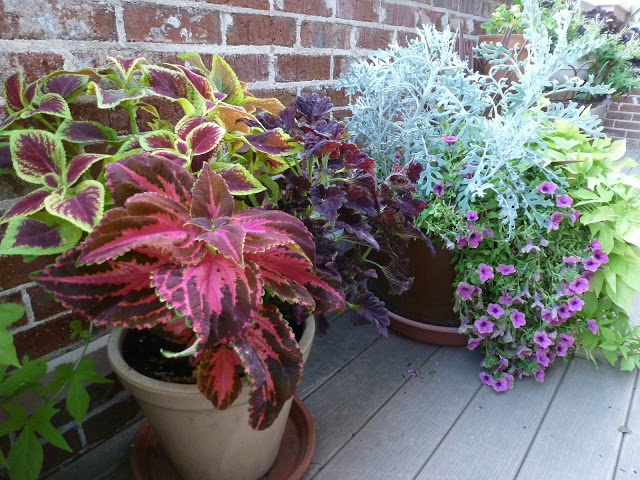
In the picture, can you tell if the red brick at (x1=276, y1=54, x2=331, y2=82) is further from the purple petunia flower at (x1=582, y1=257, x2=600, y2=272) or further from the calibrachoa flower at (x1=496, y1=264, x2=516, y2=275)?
the purple petunia flower at (x1=582, y1=257, x2=600, y2=272)

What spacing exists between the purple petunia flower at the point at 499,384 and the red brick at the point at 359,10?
1.28m

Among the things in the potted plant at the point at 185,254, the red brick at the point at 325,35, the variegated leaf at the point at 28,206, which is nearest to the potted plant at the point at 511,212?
the red brick at the point at 325,35

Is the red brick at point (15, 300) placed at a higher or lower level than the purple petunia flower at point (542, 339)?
higher

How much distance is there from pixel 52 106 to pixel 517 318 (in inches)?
46.4

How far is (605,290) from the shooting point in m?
1.26

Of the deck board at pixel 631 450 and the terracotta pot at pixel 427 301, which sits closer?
the deck board at pixel 631 450

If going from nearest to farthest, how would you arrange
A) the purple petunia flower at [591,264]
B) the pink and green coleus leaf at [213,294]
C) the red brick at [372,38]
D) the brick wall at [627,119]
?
the pink and green coleus leaf at [213,294] → the purple petunia flower at [591,264] → the red brick at [372,38] → the brick wall at [627,119]

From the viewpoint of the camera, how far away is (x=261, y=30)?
1229mm

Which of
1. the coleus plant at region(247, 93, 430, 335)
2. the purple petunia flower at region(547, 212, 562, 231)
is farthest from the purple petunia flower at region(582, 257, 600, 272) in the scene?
the coleus plant at region(247, 93, 430, 335)

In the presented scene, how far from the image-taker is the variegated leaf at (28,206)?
0.63 m

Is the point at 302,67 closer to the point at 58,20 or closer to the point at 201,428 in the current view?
the point at 58,20

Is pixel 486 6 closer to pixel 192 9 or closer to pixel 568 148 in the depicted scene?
pixel 568 148

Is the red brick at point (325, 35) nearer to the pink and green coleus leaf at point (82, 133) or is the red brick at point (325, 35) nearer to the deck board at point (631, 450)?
the pink and green coleus leaf at point (82, 133)

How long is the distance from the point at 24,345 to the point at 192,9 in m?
0.85
